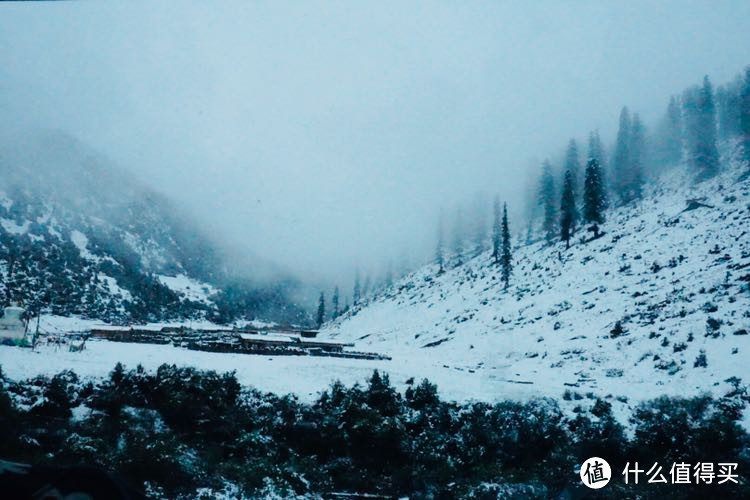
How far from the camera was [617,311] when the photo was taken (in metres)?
38.8

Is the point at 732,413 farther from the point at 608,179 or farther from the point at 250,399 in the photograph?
the point at 608,179

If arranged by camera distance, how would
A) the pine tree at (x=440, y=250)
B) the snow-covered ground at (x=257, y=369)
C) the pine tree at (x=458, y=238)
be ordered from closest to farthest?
the snow-covered ground at (x=257, y=369)
the pine tree at (x=440, y=250)
the pine tree at (x=458, y=238)

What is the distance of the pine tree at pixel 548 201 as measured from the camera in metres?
80.4

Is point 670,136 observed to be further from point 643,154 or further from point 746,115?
point 746,115

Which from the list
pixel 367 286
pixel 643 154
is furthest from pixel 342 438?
pixel 367 286

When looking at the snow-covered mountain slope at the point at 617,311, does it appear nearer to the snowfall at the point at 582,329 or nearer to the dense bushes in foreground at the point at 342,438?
the snowfall at the point at 582,329

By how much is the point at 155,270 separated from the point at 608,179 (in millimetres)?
136168

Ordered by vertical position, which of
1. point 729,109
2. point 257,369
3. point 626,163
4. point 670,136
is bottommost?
point 257,369

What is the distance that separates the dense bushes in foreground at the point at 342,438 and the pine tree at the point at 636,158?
66.9 metres

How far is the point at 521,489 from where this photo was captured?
645 inches

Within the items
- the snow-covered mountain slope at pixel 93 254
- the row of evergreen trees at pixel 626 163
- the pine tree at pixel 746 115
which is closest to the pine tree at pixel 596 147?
the row of evergreen trees at pixel 626 163

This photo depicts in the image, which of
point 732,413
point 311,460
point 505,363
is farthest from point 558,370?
point 311,460

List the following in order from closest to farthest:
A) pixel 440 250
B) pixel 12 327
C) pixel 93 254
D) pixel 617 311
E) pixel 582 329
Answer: pixel 12 327
pixel 582 329
pixel 617 311
pixel 440 250
pixel 93 254

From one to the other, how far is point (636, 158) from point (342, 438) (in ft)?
275
